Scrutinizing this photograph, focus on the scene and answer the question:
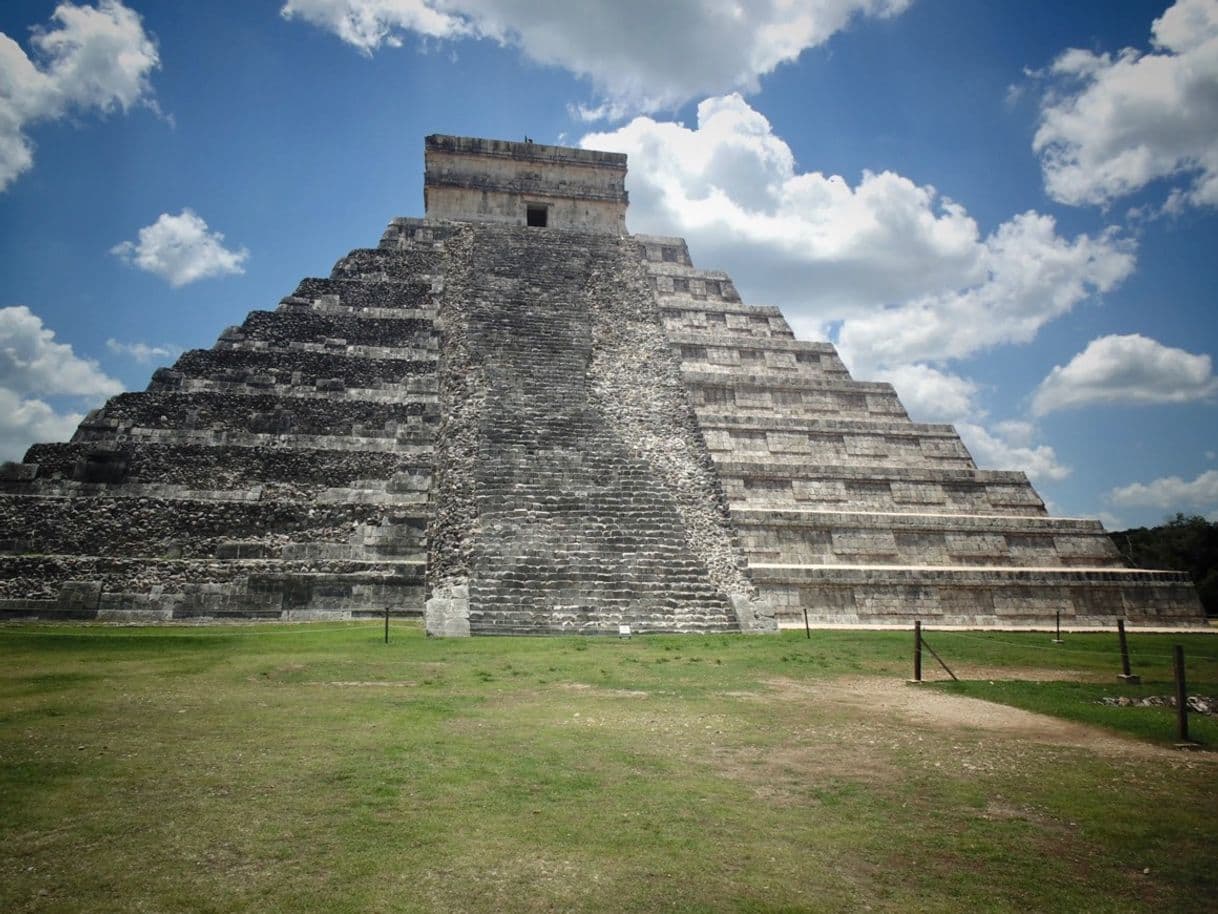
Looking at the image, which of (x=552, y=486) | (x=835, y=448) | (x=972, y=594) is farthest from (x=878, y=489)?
(x=552, y=486)

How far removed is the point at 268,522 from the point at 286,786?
9912 millimetres

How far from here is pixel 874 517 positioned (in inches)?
593

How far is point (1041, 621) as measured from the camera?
14172 mm

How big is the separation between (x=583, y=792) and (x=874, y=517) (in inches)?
471

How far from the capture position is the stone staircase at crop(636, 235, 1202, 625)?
13.9 m

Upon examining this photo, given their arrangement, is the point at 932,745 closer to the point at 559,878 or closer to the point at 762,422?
the point at 559,878

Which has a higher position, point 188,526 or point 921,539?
point 188,526

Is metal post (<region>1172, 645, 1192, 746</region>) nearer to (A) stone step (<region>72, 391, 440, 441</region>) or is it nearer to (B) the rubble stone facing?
(B) the rubble stone facing

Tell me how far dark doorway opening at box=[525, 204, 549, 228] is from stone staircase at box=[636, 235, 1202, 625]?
6.34 meters

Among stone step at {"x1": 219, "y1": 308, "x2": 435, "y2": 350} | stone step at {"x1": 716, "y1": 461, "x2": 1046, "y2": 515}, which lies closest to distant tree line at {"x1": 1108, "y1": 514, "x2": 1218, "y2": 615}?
stone step at {"x1": 716, "y1": 461, "x2": 1046, "y2": 515}

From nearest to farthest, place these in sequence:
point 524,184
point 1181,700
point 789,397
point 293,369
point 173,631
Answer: point 1181,700, point 173,631, point 293,369, point 789,397, point 524,184

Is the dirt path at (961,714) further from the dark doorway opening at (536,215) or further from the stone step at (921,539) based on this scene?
the dark doorway opening at (536,215)

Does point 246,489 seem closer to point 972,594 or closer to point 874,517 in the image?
point 874,517

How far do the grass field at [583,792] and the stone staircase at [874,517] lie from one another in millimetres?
5543
